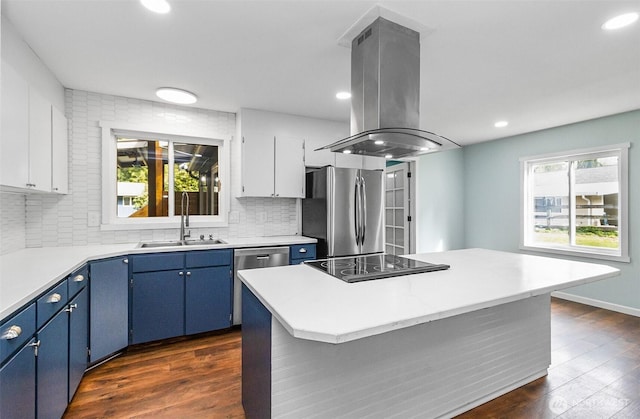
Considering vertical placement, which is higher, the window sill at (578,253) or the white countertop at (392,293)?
the white countertop at (392,293)

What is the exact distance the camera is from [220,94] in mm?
3088

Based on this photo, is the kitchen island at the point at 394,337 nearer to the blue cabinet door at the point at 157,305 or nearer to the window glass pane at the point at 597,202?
the blue cabinet door at the point at 157,305

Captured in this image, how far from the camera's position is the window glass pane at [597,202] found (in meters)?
3.78

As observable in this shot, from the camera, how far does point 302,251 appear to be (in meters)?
3.40

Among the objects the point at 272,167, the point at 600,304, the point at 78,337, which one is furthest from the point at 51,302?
the point at 600,304

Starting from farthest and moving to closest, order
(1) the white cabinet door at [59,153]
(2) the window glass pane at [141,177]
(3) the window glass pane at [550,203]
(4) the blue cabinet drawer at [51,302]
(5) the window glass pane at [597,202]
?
(3) the window glass pane at [550,203] < (5) the window glass pane at [597,202] < (2) the window glass pane at [141,177] < (1) the white cabinet door at [59,153] < (4) the blue cabinet drawer at [51,302]

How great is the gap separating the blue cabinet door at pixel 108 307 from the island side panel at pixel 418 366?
1.83 metres

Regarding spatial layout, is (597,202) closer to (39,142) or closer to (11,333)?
(11,333)

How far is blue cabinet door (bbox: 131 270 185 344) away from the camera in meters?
2.69

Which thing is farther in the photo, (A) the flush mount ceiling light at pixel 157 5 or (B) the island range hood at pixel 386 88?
(B) the island range hood at pixel 386 88

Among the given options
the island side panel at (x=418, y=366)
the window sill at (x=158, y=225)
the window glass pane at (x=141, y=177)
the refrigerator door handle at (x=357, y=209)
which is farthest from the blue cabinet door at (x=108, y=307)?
the refrigerator door handle at (x=357, y=209)

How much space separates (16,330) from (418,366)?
6.17ft

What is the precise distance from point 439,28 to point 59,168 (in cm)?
320

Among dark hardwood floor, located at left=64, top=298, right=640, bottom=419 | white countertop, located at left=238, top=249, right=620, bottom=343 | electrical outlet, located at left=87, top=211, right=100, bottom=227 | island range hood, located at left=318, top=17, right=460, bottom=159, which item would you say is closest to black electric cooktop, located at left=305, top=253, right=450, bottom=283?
white countertop, located at left=238, top=249, right=620, bottom=343
